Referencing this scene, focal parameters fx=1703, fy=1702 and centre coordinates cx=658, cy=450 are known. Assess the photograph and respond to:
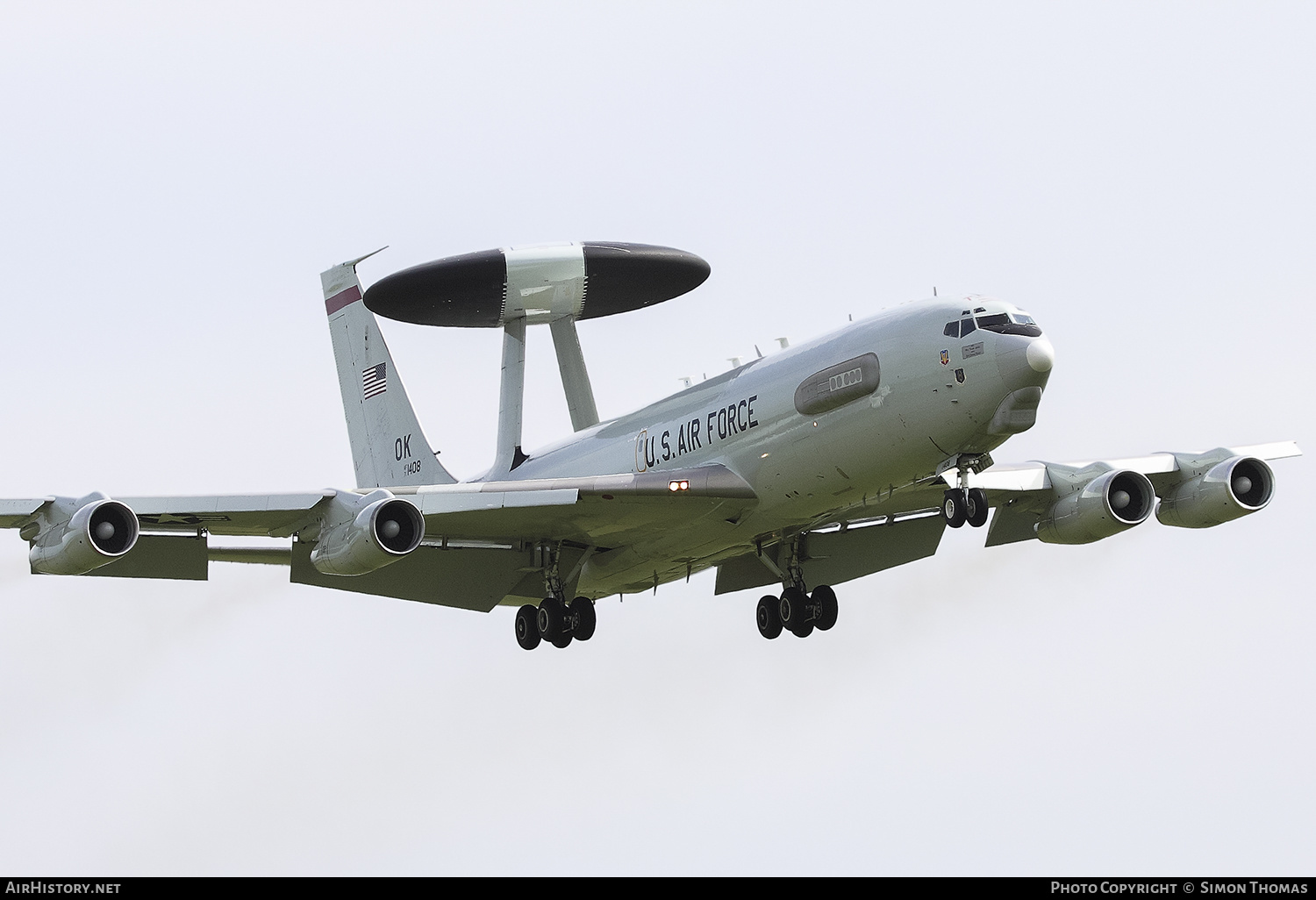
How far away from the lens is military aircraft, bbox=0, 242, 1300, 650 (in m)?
29.1

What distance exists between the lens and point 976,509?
28812mm

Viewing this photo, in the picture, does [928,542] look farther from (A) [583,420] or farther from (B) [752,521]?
(A) [583,420]

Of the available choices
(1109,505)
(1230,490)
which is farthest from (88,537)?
(1230,490)

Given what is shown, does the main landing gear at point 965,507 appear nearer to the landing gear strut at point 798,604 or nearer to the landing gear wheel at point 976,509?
the landing gear wheel at point 976,509

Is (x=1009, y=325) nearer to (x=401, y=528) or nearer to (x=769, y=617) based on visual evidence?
(x=769, y=617)

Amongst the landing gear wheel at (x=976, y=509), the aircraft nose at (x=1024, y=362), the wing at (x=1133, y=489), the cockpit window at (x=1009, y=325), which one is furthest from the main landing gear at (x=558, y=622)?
the aircraft nose at (x=1024, y=362)

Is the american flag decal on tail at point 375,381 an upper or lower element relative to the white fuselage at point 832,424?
upper

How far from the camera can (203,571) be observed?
33031 millimetres

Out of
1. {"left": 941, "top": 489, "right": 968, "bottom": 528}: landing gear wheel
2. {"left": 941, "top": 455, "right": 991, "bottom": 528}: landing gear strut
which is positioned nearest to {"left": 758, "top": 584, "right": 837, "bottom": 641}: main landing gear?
{"left": 941, "top": 455, "right": 991, "bottom": 528}: landing gear strut

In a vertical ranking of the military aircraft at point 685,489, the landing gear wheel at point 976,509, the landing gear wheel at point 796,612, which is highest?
the military aircraft at point 685,489

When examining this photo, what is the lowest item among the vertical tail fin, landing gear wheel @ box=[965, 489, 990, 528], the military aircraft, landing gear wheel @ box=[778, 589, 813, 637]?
landing gear wheel @ box=[965, 489, 990, 528]

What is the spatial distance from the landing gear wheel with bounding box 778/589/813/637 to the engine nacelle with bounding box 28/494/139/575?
13.8m

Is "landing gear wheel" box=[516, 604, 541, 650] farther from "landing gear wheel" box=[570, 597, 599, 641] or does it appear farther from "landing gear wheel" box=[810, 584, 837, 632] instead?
"landing gear wheel" box=[810, 584, 837, 632]

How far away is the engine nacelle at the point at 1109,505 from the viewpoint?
3447 centimetres
